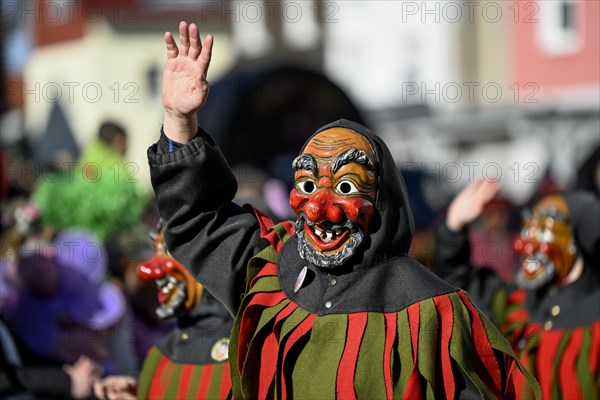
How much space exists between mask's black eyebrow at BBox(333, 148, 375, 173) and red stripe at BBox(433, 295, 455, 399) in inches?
16.7

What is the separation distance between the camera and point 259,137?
→ 50.1 feet

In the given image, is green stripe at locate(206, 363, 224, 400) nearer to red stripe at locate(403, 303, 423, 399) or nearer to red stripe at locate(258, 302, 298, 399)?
red stripe at locate(258, 302, 298, 399)

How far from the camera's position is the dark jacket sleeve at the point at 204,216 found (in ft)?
10.8

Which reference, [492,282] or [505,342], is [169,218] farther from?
[492,282]

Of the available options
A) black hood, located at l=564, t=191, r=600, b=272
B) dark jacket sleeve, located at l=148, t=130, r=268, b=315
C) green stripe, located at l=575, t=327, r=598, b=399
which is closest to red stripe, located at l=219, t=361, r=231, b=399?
dark jacket sleeve, located at l=148, t=130, r=268, b=315

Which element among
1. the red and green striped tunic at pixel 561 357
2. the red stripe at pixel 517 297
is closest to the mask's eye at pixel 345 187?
the red and green striped tunic at pixel 561 357

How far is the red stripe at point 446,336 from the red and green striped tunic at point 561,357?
182 cm

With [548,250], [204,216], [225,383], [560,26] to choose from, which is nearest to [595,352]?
[548,250]

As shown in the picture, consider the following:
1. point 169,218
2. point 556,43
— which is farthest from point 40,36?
point 169,218

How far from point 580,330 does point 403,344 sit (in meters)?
2.23

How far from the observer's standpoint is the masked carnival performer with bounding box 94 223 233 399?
4305mm

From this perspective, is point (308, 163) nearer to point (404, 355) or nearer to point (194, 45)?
point (194, 45)

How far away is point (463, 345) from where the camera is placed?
3148mm

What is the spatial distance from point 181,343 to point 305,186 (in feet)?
4.44
